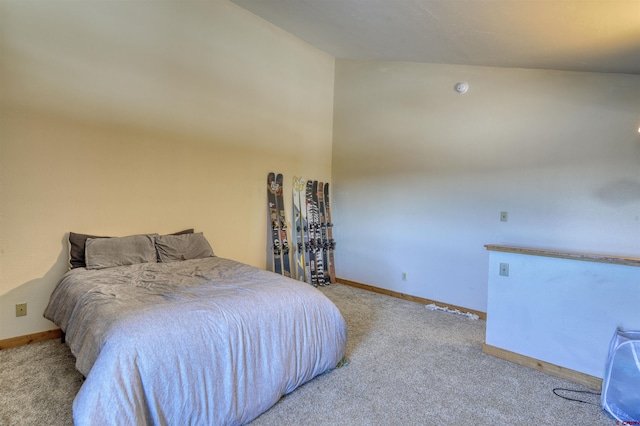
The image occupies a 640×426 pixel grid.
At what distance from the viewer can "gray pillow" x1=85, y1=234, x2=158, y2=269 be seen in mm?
2623

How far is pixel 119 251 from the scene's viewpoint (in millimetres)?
2760

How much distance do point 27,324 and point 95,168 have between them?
1.38 meters

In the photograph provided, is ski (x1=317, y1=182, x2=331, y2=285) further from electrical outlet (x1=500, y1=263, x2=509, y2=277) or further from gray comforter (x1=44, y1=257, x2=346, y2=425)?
electrical outlet (x1=500, y1=263, x2=509, y2=277)

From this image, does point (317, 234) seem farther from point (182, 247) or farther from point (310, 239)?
point (182, 247)

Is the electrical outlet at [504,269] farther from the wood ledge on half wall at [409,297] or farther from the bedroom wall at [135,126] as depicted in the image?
the bedroom wall at [135,126]

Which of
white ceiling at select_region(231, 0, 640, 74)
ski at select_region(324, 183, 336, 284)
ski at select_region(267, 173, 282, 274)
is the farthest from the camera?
ski at select_region(324, 183, 336, 284)

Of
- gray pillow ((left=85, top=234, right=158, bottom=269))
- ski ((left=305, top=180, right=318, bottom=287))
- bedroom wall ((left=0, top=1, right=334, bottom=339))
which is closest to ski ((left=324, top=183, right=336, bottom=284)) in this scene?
ski ((left=305, top=180, right=318, bottom=287))

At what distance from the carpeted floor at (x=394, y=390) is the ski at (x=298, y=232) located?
5.68ft

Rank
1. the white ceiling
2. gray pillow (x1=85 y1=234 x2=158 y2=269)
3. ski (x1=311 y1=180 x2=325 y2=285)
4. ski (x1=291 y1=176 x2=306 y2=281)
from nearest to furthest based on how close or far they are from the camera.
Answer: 1. the white ceiling
2. gray pillow (x1=85 y1=234 x2=158 y2=269)
3. ski (x1=291 y1=176 x2=306 y2=281)
4. ski (x1=311 y1=180 x2=325 y2=285)

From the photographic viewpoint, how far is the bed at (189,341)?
4.42 ft

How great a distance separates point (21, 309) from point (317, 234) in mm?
3188

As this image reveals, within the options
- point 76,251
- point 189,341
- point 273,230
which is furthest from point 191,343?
point 273,230

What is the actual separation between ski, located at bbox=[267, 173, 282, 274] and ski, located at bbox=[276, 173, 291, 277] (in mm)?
46

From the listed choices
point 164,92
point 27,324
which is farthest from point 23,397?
point 164,92
